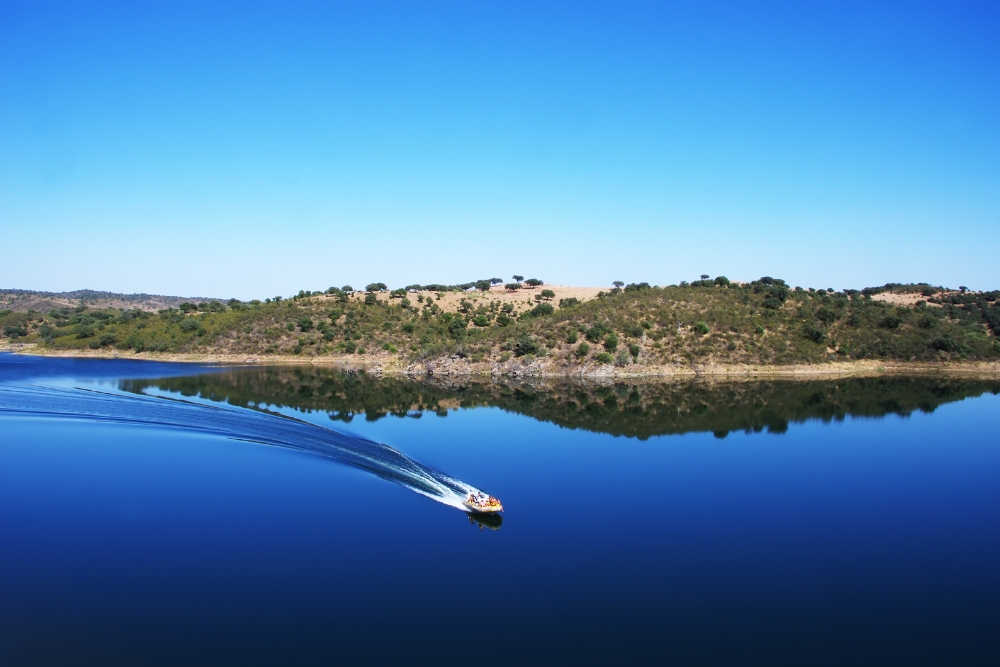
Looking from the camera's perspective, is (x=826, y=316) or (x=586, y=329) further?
(x=826, y=316)

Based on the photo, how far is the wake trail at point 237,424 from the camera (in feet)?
98.8

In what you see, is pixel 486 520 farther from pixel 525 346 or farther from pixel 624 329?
pixel 624 329

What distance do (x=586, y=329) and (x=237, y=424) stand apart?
4068 centimetres

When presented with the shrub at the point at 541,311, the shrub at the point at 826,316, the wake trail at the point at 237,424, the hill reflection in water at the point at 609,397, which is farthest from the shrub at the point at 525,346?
the shrub at the point at 826,316

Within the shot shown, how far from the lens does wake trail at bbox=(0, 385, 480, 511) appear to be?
1185 inches

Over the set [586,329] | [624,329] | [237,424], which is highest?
[624,329]

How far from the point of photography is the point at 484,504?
2506 cm

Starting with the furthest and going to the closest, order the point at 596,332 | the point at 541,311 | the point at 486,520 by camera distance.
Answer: the point at 541,311 < the point at 596,332 < the point at 486,520

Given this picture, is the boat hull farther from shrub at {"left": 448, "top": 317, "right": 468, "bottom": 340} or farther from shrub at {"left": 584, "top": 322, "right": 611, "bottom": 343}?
shrub at {"left": 448, "top": 317, "right": 468, "bottom": 340}

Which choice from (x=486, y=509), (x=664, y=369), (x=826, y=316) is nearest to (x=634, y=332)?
(x=664, y=369)

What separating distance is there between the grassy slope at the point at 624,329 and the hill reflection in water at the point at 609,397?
19.8ft

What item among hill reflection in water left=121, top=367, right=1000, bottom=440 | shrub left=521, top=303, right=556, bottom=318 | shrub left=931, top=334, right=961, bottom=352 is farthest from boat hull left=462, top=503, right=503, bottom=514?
shrub left=931, top=334, right=961, bottom=352

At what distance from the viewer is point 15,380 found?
58.6 m

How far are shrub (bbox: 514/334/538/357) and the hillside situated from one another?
0.40 ft
